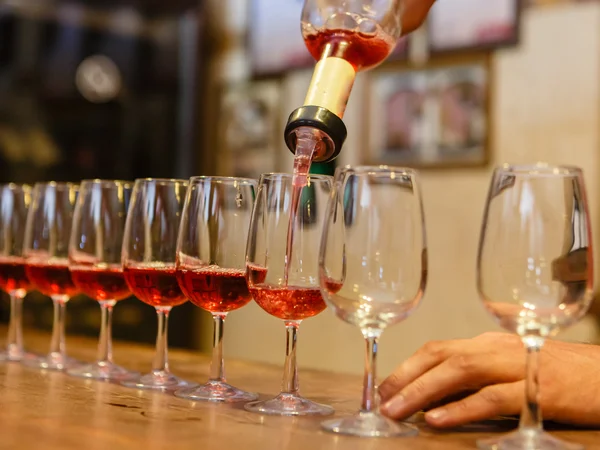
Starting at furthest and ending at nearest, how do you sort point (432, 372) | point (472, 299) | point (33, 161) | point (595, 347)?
1. point (33, 161)
2. point (472, 299)
3. point (595, 347)
4. point (432, 372)

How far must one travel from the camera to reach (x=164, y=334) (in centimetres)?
120

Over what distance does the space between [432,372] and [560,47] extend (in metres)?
2.18

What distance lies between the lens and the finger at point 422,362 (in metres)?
0.94

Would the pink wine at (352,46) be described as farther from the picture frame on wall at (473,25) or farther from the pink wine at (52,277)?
the picture frame on wall at (473,25)

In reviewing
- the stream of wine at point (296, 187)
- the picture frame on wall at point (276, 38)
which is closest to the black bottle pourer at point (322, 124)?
the stream of wine at point (296, 187)

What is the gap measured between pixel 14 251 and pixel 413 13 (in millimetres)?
809

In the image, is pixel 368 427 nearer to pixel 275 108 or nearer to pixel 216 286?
pixel 216 286

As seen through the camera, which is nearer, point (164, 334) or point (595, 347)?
point (595, 347)

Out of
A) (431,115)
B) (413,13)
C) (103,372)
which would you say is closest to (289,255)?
(103,372)

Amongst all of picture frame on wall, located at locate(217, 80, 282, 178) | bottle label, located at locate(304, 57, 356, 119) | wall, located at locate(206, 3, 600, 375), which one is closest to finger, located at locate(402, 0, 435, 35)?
bottle label, located at locate(304, 57, 356, 119)

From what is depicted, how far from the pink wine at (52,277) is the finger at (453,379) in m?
0.69

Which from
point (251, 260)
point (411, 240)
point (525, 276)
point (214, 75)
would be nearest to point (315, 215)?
point (251, 260)

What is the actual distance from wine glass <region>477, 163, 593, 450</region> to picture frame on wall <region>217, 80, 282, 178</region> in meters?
2.96

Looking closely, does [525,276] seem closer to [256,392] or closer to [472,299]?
[256,392]
